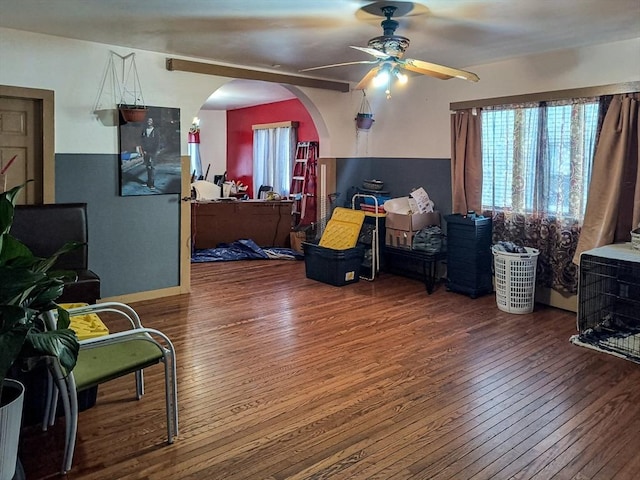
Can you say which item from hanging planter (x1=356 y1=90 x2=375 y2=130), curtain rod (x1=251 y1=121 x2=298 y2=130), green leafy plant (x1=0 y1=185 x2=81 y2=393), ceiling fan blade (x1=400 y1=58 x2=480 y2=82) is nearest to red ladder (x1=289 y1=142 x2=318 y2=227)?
curtain rod (x1=251 y1=121 x2=298 y2=130)

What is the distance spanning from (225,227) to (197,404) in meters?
4.70

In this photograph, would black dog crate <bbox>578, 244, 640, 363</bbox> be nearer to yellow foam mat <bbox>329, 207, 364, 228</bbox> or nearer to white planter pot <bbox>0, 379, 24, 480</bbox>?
yellow foam mat <bbox>329, 207, 364, 228</bbox>

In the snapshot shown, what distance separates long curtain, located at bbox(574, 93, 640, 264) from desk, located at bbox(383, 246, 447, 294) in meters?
1.48

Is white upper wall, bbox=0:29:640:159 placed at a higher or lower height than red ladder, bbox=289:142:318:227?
higher

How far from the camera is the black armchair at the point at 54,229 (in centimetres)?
395

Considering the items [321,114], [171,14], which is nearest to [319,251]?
[321,114]

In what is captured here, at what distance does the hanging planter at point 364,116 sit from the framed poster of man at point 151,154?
2244 mm

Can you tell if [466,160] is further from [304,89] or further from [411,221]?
[304,89]

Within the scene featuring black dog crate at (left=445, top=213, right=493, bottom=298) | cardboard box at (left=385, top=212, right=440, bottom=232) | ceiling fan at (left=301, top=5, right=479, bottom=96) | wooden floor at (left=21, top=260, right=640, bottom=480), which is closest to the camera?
wooden floor at (left=21, top=260, right=640, bottom=480)

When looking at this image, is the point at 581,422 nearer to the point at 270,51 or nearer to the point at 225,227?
the point at 270,51

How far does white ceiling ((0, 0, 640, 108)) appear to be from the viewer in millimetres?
3271

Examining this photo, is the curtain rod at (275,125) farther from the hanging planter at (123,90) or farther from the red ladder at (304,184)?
the hanging planter at (123,90)

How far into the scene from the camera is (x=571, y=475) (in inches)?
85.9

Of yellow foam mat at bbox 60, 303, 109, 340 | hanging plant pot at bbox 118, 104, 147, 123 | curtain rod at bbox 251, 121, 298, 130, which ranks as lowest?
yellow foam mat at bbox 60, 303, 109, 340
